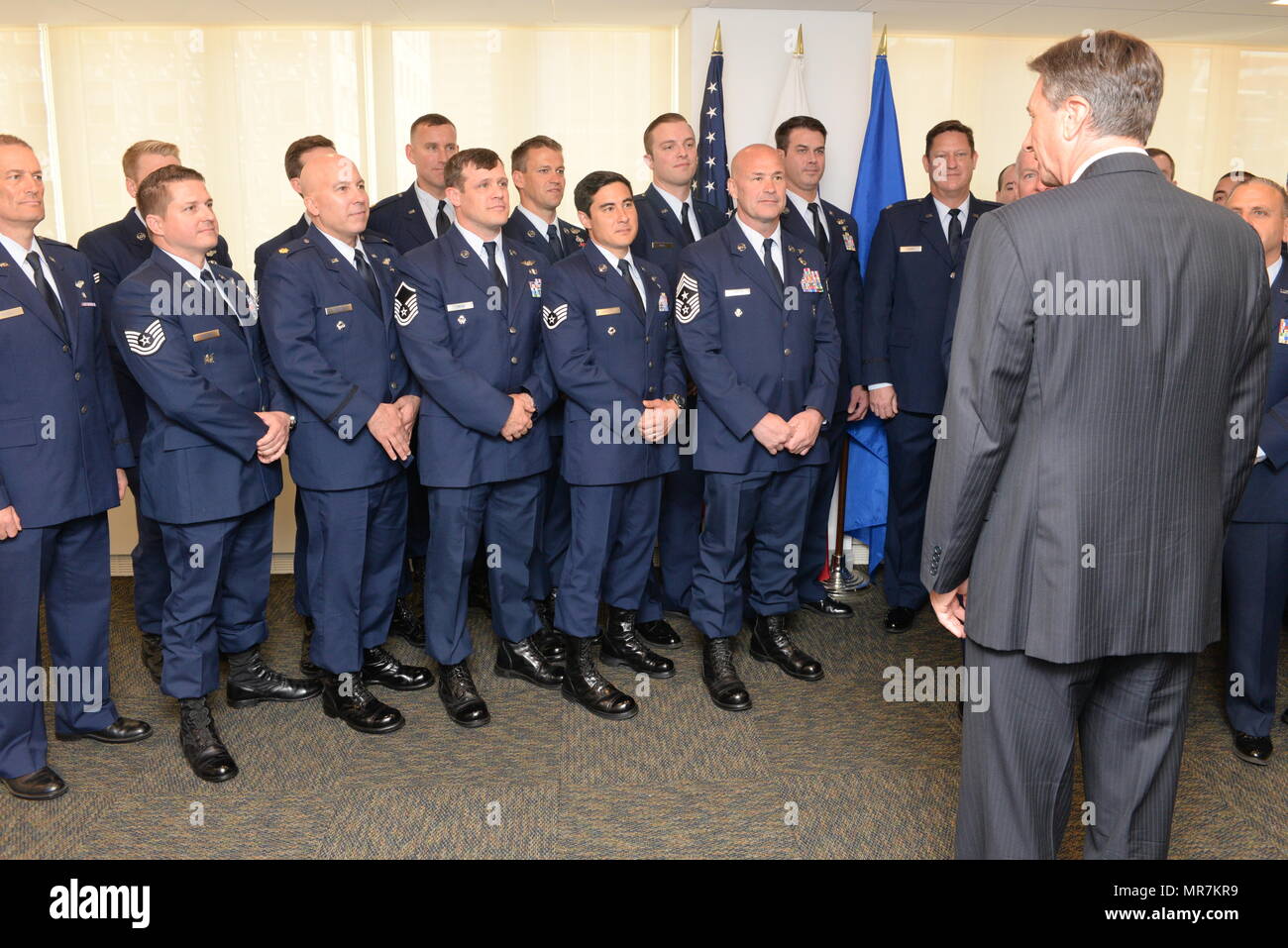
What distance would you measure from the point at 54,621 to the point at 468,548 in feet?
4.15

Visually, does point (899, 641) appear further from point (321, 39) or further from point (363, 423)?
point (321, 39)

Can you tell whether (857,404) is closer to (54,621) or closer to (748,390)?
(748,390)

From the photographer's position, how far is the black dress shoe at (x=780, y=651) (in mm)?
3840

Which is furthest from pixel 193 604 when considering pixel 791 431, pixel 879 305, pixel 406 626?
pixel 879 305

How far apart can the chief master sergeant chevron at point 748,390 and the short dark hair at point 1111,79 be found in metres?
1.90

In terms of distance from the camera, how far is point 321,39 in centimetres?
613

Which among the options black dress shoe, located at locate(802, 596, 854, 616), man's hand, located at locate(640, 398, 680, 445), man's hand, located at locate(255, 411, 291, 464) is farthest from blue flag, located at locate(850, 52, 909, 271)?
A: man's hand, located at locate(255, 411, 291, 464)

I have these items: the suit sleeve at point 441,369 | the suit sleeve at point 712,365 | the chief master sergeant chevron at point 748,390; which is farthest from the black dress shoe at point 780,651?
the suit sleeve at point 441,369

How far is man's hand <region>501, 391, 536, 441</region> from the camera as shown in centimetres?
342

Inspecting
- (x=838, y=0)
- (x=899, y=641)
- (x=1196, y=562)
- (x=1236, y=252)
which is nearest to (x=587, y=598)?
(x=899, y=641)

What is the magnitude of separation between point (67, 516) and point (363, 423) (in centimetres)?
87

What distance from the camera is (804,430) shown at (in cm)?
369

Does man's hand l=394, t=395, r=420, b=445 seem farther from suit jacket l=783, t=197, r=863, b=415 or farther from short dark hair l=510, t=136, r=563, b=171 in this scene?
suit jacket l=783, t=197, r=863, b=415
